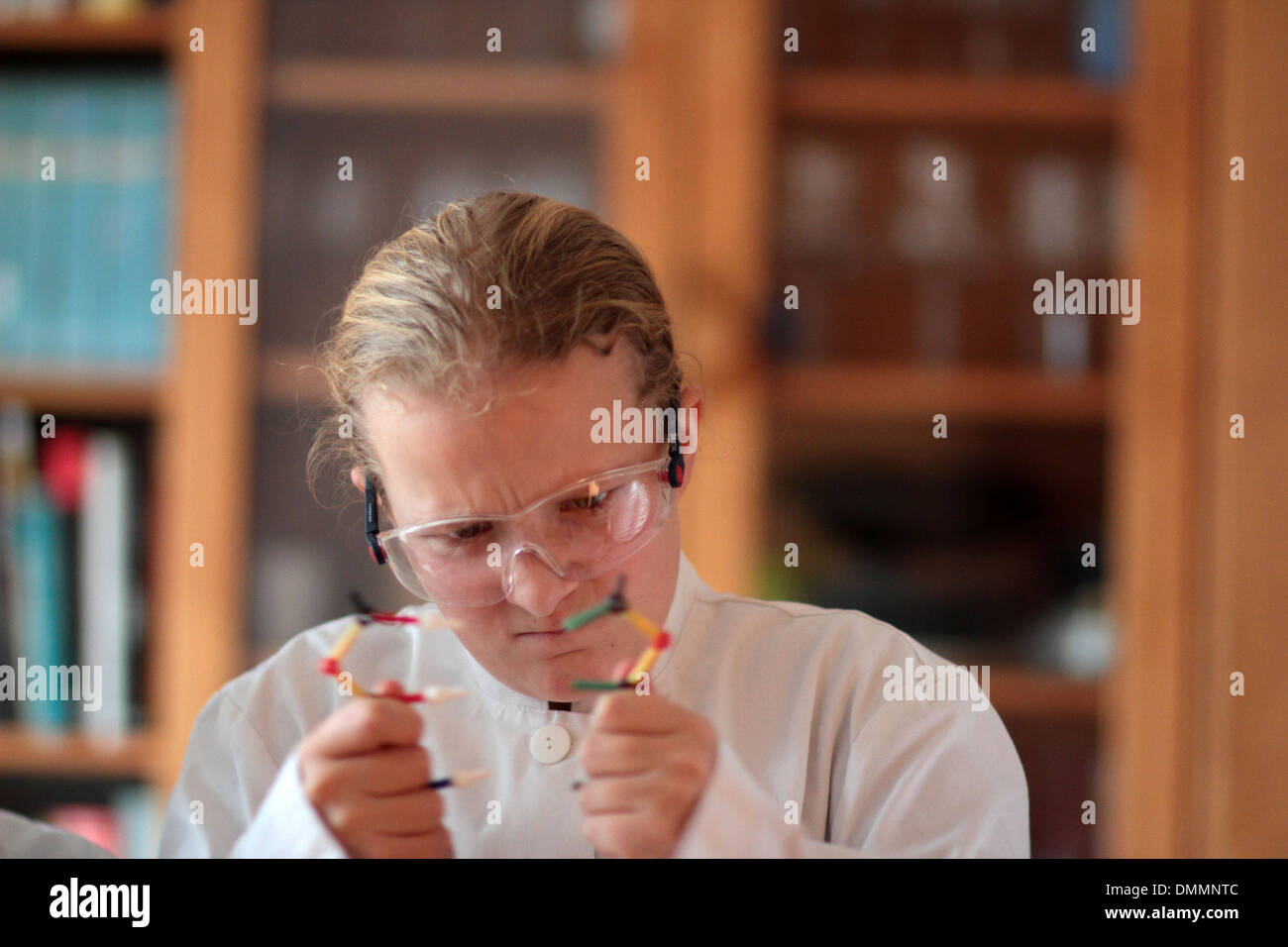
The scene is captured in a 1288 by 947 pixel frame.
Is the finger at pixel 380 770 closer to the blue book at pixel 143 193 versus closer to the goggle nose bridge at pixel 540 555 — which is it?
the goggle nose bridge at pixel 540 555

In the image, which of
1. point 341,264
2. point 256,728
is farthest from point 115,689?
point 256,728

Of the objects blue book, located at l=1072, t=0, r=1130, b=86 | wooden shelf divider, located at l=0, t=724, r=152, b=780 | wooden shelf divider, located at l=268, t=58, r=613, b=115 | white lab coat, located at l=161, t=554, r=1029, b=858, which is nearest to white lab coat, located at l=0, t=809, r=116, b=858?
white lab coat, located at l=161, t=554, r=1029, b=858

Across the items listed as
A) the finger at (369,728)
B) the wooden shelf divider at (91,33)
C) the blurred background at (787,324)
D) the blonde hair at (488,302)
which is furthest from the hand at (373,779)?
the wooden shelf divider at (91,33)

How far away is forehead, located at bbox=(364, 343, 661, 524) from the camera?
73 cm

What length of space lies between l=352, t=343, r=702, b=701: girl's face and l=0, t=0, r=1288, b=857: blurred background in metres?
0.87

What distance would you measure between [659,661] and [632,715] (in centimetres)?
20

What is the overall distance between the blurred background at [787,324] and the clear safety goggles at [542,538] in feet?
2.88

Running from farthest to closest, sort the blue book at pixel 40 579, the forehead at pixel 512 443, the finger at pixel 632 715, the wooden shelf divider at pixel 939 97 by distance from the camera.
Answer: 1. the wooden shelf divider at pixel 939 97
2. the blue book at pixel 40 579
3. the forehead at pixel 512 443
4. the finger at pixel 632 715

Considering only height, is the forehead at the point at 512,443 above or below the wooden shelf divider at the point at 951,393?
below

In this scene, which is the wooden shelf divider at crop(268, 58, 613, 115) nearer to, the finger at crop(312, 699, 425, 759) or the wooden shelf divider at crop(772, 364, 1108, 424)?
the wooden shelf divider at crop(772, 364, 1108, 424)

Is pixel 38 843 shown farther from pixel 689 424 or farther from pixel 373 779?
pixel 689 424

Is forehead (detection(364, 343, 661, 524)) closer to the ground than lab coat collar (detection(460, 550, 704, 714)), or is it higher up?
higher up

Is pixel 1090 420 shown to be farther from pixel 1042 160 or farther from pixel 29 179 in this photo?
pixel 29 179

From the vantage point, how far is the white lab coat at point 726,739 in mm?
760
